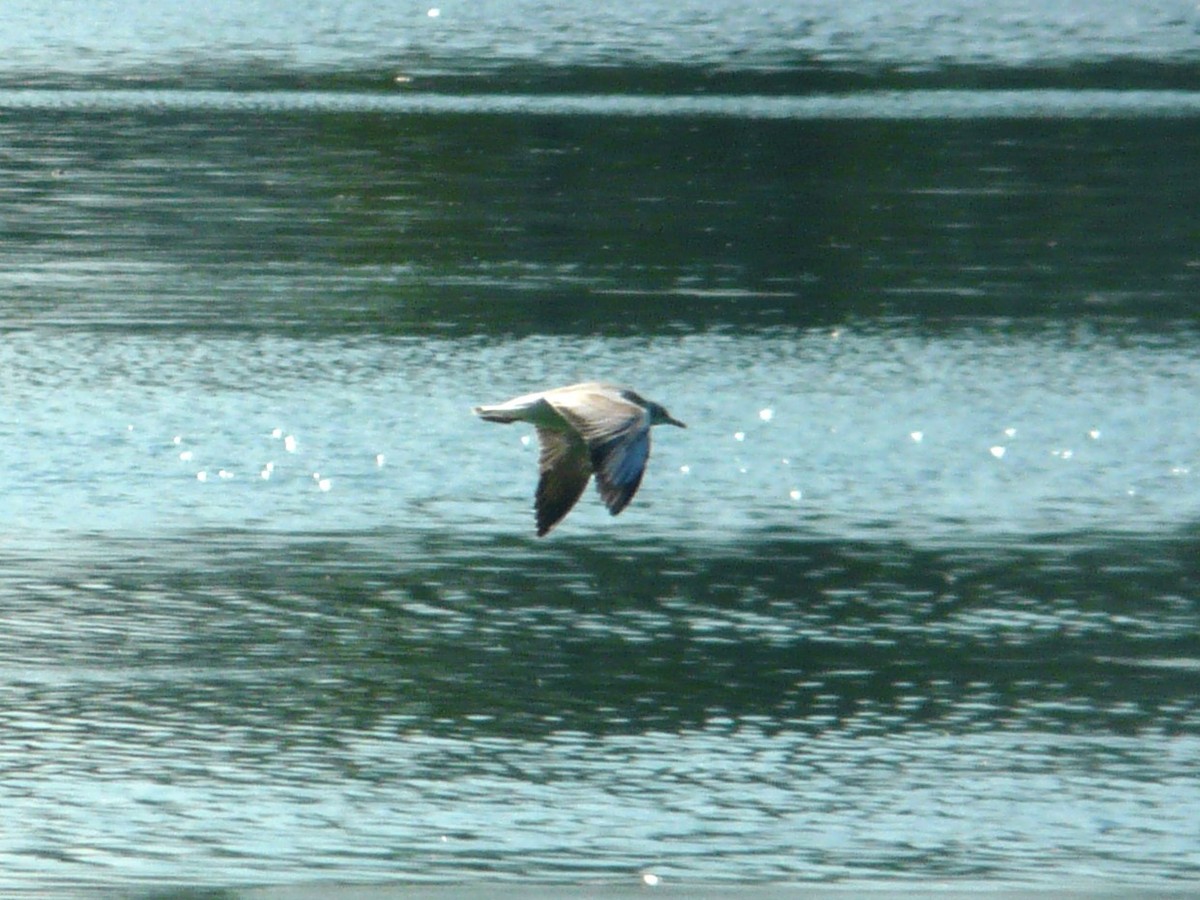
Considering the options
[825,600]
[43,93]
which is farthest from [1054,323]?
[43,93]

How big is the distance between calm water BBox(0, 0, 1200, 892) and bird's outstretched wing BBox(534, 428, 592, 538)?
0.99m

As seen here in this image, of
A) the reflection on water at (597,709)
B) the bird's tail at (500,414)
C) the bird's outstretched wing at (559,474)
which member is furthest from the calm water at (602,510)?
the bird's tail at (500,414)

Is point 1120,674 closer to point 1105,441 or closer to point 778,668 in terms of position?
point 778,668

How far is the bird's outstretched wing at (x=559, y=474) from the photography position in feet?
20.5

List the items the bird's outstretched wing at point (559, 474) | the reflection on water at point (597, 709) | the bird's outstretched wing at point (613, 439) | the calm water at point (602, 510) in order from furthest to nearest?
the calm water at point (602, 510) → the reflection on water at point (597, 709) → the bird's outstretched wing at point (559, 474) → the bird's outstretched wing at point (613, 439)

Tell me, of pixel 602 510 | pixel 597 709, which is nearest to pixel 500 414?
pixel 597 709

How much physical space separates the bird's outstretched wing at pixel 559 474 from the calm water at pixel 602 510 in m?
0.99

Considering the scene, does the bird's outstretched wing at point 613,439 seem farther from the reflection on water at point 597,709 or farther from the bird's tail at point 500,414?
the reflection on water at point 597,709

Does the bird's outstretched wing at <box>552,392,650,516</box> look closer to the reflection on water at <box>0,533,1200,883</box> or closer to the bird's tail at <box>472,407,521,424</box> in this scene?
the bird's tail at <box>472,407,521,424</box>

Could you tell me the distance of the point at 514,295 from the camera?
541 inches

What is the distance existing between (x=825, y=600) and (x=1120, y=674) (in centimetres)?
105

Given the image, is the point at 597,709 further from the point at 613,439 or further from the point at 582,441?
the point at 613,439

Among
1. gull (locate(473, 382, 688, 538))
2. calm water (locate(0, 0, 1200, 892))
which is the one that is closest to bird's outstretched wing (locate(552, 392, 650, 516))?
gull (locate(473, 382, 688, 538))

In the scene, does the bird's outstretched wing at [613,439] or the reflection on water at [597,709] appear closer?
the bird's outstretched wing at [613,439]
